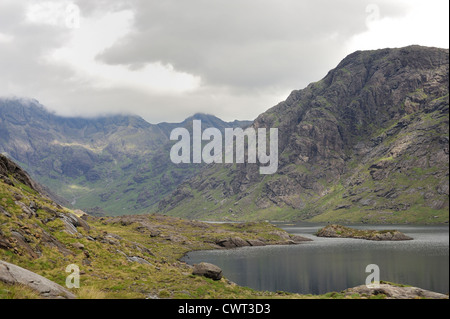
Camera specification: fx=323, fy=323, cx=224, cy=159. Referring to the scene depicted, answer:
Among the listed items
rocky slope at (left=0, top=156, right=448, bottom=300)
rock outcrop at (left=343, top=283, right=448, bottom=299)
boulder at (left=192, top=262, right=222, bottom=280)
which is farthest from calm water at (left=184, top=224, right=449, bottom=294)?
rocky slope at (left=0, top=156, right=448, bottom=300)

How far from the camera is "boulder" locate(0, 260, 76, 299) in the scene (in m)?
25.8

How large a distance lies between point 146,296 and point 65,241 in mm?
21909

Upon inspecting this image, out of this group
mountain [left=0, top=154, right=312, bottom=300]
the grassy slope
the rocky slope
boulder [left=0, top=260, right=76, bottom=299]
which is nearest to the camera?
boulder [left=0, top=260, right=76, bottom=299]

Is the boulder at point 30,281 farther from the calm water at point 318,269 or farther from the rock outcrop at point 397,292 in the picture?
the calm water at point 318,269

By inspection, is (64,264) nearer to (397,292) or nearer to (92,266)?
(92,266)

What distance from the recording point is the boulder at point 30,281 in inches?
1014

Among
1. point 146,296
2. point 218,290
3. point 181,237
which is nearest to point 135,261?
point 218,290

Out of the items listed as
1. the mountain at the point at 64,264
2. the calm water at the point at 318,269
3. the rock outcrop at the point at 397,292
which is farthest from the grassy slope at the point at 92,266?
the calm water at the point at 318,269

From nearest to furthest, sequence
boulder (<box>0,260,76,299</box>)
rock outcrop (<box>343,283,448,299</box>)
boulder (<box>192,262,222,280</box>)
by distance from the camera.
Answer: boulder (<box>0,260,76,299</box>) → rock outcrop (<box>343,283,448,299</box>) → boulder (<box>192,262,222,280</box>)

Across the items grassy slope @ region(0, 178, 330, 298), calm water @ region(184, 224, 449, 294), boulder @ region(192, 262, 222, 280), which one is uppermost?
grassy slope @ region(0, 178, 330, 298)

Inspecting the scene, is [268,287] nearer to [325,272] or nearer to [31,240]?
[325,272]

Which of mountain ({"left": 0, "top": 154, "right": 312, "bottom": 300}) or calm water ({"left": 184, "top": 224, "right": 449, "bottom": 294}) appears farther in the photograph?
calm water ({"left": 184, "top": 224, "right": 449, "bottom": 294})

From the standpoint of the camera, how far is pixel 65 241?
50750mm

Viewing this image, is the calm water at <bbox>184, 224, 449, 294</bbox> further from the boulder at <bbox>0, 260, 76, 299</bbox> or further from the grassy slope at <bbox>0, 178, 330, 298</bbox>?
the boulder at <bbox>0, 260, 76, 299</bbox>
